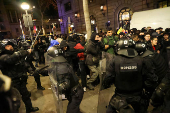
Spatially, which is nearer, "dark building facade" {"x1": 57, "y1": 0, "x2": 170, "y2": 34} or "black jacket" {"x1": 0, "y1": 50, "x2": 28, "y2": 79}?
"black jacket" {"x1": 0, "y1": 50, "x2": 28, "y2": 79}

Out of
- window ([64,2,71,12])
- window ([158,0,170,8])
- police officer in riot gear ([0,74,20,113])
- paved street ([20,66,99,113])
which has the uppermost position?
window ([64,2,71,12])

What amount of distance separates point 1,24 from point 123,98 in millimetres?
42137

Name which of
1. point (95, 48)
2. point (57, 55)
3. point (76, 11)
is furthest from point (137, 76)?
point (76, 11)

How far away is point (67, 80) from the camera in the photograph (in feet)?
8.00

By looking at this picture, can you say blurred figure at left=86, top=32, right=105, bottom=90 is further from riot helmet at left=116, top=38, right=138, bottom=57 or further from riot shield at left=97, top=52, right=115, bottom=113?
riot helmet at left=116, top=38, right=138, bottom=57

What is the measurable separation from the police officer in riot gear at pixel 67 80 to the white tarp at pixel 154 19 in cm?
980

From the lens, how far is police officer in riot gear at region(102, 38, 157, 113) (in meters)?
2.15

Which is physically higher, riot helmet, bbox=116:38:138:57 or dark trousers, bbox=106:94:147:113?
riot helmet, bbox=116:38:138:57

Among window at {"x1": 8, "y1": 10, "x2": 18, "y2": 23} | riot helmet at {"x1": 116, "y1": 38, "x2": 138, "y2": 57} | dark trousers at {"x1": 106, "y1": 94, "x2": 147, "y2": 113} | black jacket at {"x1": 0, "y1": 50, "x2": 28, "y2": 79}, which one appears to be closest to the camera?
dark trousers at {"x1": 106, "y1": 94, "x2": 147, "y2": 113}

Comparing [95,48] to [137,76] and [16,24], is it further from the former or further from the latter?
[16,24]

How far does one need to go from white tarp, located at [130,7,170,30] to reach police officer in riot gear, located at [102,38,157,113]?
907 centimetres

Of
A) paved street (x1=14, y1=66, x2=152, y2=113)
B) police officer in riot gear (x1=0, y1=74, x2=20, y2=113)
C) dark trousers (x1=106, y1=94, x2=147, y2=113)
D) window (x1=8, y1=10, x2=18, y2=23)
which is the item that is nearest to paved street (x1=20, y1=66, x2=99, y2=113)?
paved street (x1=14, y1=66, x2=152, y2=113)

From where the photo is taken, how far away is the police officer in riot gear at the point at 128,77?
215 centimetres

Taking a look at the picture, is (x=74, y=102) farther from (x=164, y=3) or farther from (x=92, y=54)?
(x=164, y=3)
